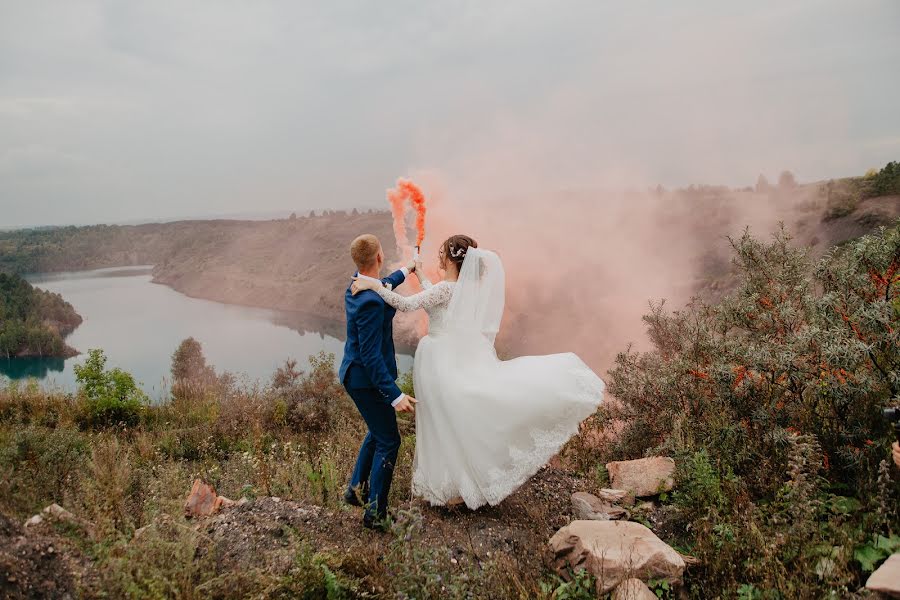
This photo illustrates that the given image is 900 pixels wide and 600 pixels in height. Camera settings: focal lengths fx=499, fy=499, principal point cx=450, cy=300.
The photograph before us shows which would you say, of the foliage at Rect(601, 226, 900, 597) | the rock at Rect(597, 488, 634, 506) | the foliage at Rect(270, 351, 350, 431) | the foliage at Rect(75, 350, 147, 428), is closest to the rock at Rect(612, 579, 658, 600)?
the foliage at Rect(601, 226, 900, 597)

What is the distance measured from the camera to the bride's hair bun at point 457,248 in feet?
15.6

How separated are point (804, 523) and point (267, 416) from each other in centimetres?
896

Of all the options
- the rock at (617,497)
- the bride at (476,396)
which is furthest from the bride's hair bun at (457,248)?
the rock at (617,497)

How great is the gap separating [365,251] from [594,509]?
3079 millimetres

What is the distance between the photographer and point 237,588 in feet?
9.71

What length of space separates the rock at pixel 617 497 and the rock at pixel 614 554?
0.96 meters

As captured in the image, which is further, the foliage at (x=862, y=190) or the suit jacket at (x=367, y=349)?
the foliage at (x=862, y=190)

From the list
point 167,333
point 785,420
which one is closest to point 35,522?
point 785,420

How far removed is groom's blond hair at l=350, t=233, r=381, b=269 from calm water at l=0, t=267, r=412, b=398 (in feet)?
75.4

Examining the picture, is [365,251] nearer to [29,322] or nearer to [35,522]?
[35,522]

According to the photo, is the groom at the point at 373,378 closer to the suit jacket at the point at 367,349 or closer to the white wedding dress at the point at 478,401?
the suit jacket at the point at 367,349

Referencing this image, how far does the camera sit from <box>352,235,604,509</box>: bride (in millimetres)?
4387

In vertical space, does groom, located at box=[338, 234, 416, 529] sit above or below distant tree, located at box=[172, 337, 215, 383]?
above

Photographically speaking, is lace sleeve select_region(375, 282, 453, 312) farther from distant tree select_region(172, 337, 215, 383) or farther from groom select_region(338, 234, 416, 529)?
distant tree select_region(172, 337, 215, 383)
